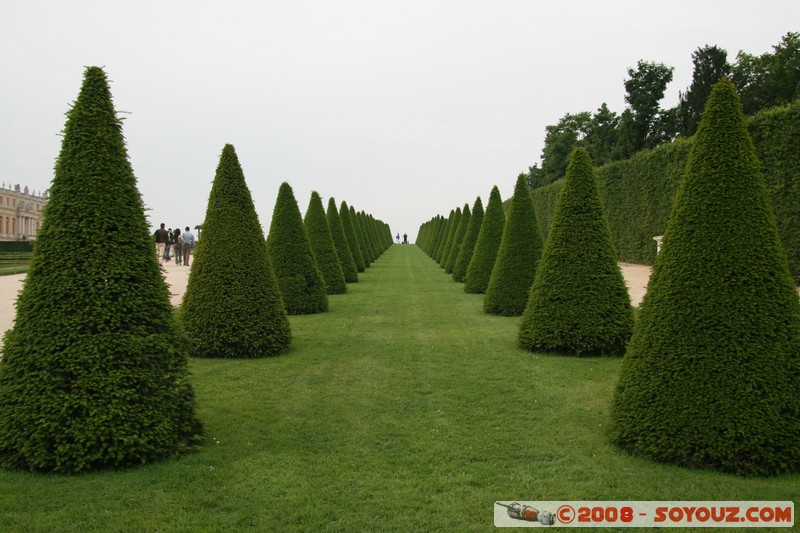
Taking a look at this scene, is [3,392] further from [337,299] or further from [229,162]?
[337,299]

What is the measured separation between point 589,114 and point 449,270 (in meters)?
46.2

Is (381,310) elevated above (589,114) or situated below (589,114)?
below

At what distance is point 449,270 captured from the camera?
94.0 feet

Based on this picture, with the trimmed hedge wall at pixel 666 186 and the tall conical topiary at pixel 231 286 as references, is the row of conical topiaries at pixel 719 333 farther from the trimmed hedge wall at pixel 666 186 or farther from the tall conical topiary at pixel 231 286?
the trimmed hedge wall at pixel 666 186

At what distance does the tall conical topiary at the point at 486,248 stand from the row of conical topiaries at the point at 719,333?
12.9 metres

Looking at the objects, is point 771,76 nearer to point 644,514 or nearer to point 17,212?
point 644,514

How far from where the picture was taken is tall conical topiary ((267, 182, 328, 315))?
1446 centimetres

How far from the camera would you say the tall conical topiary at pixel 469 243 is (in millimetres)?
23016

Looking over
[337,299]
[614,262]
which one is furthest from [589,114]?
[614,262]

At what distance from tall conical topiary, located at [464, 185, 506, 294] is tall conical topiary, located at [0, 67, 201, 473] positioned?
13991 mm

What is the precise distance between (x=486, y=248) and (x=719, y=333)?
13690 millimetres

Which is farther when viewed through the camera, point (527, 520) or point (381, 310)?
point (381, 310)

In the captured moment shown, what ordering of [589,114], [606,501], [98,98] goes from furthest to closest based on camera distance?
[589,114] < [98,98] < [606,501]

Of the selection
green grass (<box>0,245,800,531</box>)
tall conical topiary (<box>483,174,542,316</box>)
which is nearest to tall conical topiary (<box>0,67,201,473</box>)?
green grass (<box>0,245,800,531</box>)
